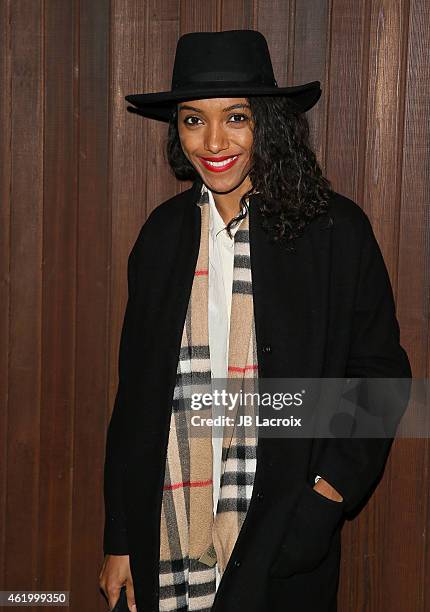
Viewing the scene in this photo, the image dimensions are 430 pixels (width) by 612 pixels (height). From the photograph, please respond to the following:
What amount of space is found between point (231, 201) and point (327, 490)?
699mm

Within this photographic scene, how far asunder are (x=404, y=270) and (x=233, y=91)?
70 cm

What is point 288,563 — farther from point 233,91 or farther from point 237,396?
point 233,91

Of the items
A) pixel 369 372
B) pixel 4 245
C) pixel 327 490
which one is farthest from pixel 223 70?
pixel 327 490

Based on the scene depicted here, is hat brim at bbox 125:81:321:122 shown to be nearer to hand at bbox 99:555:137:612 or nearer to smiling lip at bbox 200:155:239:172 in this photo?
smiling lip at bbox 200:155:239:172

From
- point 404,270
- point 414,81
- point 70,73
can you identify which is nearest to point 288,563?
point 404,270

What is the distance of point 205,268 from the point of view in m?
2.12

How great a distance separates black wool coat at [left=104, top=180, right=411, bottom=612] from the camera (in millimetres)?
1997

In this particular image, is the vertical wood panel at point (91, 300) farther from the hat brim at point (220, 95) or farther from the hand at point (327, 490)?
the hand at point (327, 490)

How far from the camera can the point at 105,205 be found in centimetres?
244

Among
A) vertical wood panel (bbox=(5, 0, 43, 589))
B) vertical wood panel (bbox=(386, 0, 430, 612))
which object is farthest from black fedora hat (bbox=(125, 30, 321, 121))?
vertical wood panel (bbox=(5, 0, 43, 589))

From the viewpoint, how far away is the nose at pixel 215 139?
197cm

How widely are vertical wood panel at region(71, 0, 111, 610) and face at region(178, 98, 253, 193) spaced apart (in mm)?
444

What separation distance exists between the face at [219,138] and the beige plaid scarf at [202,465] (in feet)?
0.47

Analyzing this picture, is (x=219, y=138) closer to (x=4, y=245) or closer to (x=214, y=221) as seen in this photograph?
(x=214, y=221)
